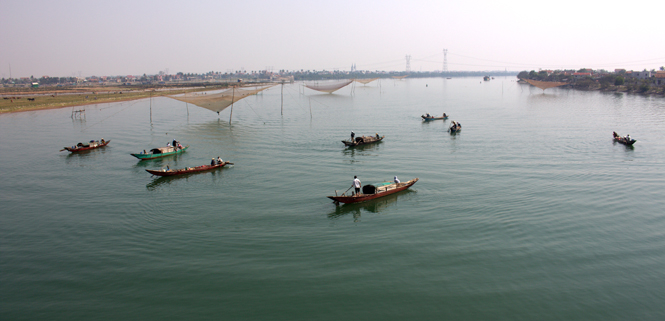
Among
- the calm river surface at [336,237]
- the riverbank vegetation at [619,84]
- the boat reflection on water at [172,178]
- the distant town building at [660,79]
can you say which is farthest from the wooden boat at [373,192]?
the distant town building at [660,79]

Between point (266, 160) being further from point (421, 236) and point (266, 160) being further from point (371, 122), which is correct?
point (371, 122)

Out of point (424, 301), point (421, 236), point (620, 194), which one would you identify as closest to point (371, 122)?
point (620, 194)

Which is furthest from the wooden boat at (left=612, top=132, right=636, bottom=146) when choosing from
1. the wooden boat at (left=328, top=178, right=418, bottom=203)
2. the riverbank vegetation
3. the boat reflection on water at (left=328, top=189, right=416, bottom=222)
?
the riverbank vegetation

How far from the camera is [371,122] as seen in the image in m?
43.2

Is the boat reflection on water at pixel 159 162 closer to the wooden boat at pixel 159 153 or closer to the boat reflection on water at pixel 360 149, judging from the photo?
the wooden boat at pixel 159 153

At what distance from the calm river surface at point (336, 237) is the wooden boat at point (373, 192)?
42 cm

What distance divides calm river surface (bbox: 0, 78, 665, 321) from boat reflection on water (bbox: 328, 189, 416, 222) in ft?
0.40

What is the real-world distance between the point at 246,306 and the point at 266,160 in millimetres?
15679

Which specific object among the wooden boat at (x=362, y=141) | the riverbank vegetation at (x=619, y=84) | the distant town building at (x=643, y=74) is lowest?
the wooden boat at (x=362, y=141)

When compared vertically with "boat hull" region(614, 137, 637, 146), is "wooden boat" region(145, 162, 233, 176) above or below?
below

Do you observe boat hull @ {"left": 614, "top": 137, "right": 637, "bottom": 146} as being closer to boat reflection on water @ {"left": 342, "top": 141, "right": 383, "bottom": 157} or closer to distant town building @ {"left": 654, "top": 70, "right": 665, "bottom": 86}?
boat reflection on water @ {"left": 342, "top": 141, "right": 383, "bottom": 157}

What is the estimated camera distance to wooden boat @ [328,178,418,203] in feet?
54.6

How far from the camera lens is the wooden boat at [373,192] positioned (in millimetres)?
16636

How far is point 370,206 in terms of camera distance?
17.2 m
